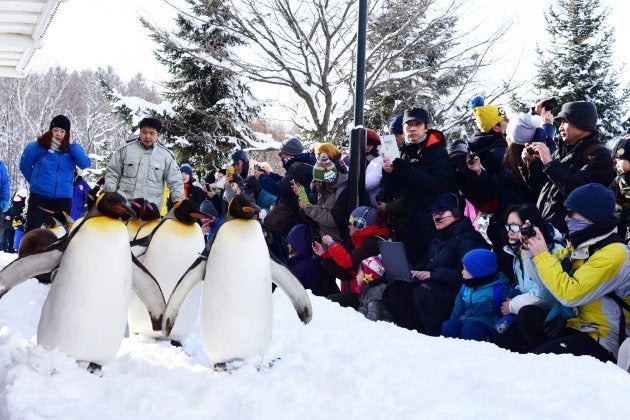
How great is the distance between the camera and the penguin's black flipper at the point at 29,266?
2.86m

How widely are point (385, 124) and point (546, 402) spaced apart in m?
11.7

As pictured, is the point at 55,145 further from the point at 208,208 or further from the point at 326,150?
the point at 326,150

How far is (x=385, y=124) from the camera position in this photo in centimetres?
1377

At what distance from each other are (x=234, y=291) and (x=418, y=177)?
2.33 metres

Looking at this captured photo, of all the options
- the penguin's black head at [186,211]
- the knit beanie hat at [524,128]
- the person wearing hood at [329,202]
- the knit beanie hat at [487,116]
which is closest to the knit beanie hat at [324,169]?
the person wearing hood at [329,202]

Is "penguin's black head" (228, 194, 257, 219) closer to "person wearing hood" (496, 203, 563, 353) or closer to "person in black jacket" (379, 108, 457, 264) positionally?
"person wearing hood" (496, 203, 563, 353)

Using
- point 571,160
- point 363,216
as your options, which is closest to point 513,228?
point 571,160

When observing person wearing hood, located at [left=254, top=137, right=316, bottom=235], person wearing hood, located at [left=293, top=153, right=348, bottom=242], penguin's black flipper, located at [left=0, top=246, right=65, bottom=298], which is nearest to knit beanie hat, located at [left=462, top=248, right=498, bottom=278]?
person wearing hood, located at [left=293, top=153, right=348, bottom=242]

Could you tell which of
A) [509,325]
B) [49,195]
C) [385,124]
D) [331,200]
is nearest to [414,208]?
[331,200]

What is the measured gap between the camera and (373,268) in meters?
5.02

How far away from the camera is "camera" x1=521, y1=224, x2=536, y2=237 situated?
3.59m

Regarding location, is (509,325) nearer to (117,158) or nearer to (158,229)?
(158,229)

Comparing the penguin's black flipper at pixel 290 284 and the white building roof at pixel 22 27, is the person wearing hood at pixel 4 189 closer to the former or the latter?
the white building roof at pixel 22 27

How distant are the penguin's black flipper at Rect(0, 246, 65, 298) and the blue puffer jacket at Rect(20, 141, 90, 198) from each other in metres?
4.12
